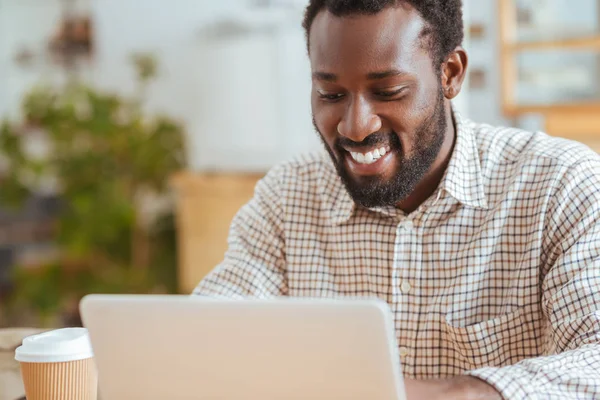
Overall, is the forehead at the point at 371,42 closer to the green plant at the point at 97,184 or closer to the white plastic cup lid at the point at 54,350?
the white plastic cup lid at the point at 54,350

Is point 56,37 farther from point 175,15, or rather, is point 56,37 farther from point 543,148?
point 543,148

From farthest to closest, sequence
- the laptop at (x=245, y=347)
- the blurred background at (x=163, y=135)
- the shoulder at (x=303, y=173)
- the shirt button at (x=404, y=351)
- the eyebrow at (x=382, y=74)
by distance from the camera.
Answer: the blurred background at (x=163, y=135), the shoulder at (x=303, y=173), the shirt button at (x=404, y=351), the eyebrow at (x=382, y=74), the laptop at (x=245, y=347)

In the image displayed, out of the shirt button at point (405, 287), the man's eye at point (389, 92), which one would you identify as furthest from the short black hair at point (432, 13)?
the shirt button at point (405, 287)

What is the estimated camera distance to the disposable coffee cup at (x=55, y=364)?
0.97 meters

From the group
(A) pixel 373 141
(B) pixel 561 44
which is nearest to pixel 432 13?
(A) pixel 373 141

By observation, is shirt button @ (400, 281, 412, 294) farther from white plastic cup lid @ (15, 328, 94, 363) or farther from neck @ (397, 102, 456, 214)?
white plastic cup lid @ (15, 328, 94, 363)

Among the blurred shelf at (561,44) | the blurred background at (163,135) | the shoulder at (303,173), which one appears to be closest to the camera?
the shoulder at (303,173)

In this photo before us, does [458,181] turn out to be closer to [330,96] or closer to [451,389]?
[330,96]

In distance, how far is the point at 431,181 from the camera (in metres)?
1.34

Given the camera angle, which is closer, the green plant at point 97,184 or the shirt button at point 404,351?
the shirt button at point 404,351

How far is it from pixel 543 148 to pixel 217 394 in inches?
28.7

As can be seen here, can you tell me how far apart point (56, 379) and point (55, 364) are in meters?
0.02

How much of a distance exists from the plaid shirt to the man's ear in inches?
2.5

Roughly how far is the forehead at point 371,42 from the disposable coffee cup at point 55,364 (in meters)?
0.52
